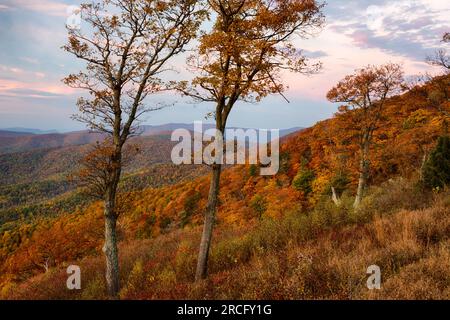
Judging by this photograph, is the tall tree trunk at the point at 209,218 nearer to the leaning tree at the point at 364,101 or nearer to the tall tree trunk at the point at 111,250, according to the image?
the tall tree trunk at the point at 111,250

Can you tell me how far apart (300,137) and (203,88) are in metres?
49.1

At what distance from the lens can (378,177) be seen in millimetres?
34594

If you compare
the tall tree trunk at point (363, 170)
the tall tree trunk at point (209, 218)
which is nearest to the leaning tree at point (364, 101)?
the tall tree trunk at point (363, 170)

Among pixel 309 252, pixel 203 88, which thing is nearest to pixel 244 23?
pixel 203 88

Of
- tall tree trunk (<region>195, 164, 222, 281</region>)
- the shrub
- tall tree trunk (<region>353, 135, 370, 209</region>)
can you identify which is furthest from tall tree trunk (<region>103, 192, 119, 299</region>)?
tall tree trunk (<region>353, 135, 370, 209</region>)

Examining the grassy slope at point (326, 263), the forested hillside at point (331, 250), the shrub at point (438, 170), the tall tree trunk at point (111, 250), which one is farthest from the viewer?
the shrub at point (438, 170)

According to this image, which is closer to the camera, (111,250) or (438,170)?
(111,250)

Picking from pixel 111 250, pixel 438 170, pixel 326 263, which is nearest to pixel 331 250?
pixel 326 263

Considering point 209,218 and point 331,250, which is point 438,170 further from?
point 209,218

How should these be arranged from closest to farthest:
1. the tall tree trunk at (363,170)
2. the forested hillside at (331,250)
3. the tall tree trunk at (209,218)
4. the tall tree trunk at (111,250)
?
1. the forested hillside at (331,250)
2. the tall tree trunk at (209,218)
3. the tall tree trunk at (111,250)
4. the tall tree trunk at (363,170)

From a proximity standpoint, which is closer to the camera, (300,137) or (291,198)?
(291,198)

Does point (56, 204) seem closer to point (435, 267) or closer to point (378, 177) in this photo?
point (378, 177)
